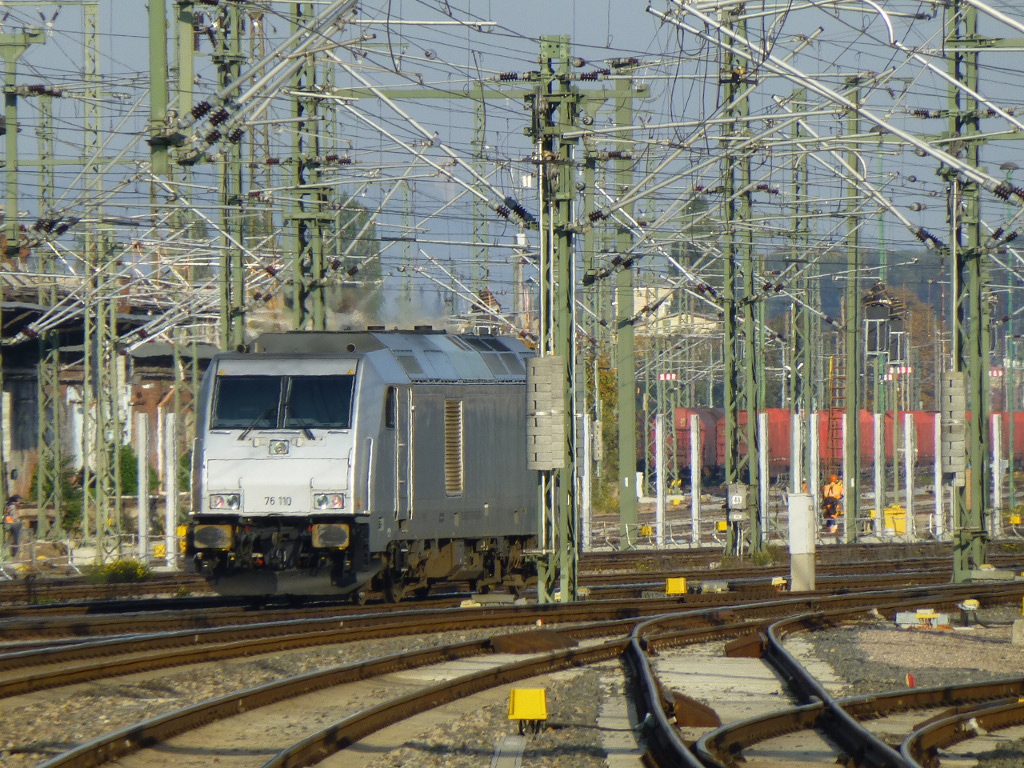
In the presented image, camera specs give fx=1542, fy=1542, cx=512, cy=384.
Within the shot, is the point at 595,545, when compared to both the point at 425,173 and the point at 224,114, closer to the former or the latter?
the point at 425,173

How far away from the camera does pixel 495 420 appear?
72.9 feet

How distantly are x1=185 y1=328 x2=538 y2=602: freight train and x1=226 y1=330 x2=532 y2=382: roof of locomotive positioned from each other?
24 mm

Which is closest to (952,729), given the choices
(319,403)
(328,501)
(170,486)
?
(328,501)

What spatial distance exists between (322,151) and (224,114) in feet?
38.4

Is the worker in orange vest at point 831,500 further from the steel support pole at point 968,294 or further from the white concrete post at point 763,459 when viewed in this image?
the steel support pole at point 968,294

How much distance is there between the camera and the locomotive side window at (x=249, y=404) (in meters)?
19.6

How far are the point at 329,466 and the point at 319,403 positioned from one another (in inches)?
33.9

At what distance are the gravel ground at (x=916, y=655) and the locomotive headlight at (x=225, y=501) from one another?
23.6ft

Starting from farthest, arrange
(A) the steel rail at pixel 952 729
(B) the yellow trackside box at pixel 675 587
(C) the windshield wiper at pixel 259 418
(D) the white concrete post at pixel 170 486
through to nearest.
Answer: (D) the white concrete post at pixel 170 486, (B) the yellow trackside box at pixel 675 587, (C) the windshield wiper at pixel 259 418, (A) the steel rail at pixel 952 729

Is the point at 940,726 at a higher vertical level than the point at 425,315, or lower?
lower

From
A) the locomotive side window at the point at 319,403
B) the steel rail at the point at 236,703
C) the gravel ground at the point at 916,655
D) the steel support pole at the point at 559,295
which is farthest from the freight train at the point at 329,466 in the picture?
the gravel ground at the point at 916,655

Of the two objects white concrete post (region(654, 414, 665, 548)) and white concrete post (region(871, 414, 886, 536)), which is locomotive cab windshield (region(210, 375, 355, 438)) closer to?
white concrete post (region(654, 414, 665, 548))

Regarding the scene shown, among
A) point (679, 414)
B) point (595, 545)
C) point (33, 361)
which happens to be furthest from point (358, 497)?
point (679, 414)

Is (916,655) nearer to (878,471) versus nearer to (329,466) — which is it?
(329,466)
